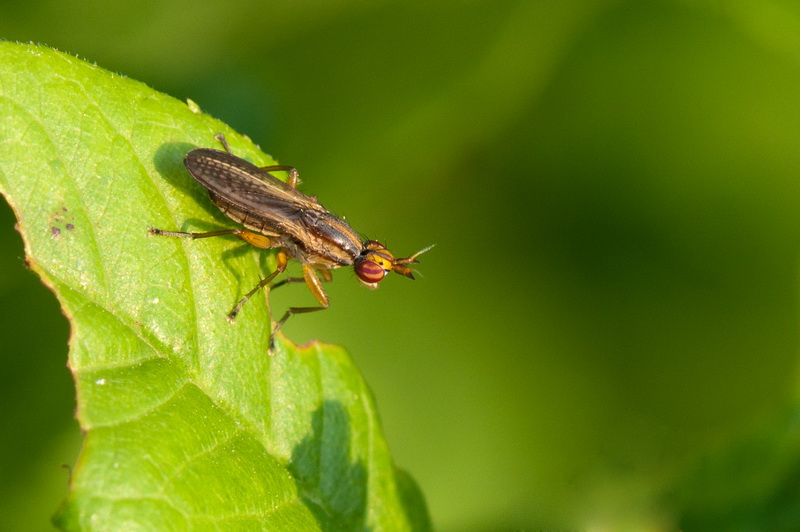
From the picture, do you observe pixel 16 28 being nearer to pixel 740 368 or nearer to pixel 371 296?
pixel 371 296

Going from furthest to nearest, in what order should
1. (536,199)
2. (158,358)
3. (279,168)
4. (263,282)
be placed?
(536,199) < (279,168) < (263,282) < (158,358)

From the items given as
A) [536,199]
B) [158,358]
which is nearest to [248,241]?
[158,358]

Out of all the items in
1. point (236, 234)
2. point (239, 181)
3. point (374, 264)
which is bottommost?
point (236, 234)

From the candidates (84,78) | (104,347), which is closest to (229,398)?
(104,347)

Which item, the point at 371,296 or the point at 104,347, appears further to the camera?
the point at 371,296

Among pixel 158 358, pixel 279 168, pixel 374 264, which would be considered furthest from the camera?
pixel 374 264

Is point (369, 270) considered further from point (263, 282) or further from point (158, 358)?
point (158, 358)
